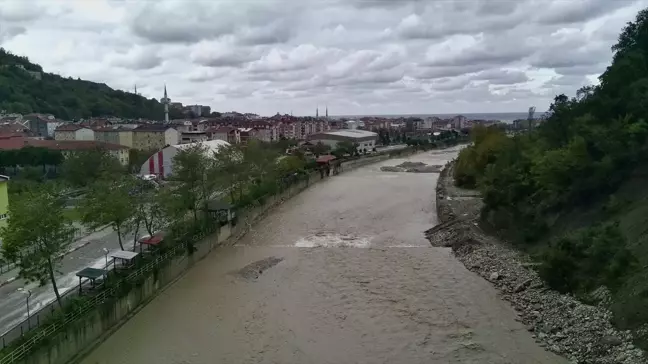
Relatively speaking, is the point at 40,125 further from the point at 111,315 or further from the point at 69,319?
the point at 69,319

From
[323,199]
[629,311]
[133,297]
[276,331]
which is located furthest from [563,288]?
[323,199]

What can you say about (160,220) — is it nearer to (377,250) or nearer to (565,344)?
(377,250)

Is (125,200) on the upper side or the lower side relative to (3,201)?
upper

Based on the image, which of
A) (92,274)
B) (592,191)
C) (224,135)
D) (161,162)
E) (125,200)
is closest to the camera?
(92,274)

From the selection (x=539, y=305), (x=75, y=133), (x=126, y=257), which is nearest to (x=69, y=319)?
(x=126, y=257)

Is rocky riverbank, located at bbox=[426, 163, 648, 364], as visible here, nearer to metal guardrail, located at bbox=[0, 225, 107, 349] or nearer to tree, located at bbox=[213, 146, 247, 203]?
tree, located at bbox=[213, 146, 247, 203]

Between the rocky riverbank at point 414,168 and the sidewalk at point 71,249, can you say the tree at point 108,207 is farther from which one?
the rocky riverbank at point 414,168
